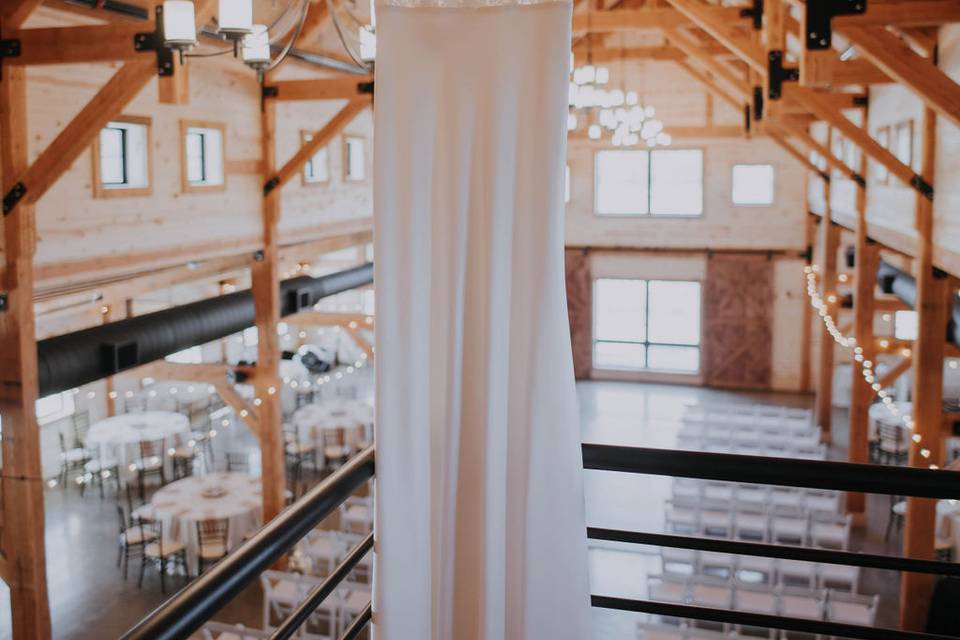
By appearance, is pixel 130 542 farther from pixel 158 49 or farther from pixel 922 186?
pixel 922 186

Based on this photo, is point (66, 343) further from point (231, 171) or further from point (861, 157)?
point (861, 157)

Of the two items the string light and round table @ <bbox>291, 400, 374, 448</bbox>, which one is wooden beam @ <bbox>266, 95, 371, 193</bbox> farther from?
the string light

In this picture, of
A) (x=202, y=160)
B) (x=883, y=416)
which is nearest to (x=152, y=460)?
(x=202, y=160)

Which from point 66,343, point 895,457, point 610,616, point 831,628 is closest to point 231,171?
point 66,343

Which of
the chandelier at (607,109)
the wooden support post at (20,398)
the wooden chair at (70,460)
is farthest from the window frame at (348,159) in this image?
the wooden support post at (20,398)

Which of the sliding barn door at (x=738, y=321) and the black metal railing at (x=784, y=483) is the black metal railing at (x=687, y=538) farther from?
the sliding barn door at (x=738, y=321)

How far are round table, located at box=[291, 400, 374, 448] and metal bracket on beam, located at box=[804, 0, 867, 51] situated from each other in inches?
394

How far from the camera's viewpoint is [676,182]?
18672mm

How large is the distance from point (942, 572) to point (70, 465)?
13.6 m

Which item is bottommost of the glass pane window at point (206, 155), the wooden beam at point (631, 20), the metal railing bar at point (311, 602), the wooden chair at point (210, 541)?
the wooden chair at point (210, 541)

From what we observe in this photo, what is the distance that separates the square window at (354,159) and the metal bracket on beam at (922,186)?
24.4ft

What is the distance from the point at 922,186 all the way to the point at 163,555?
8.11 meters

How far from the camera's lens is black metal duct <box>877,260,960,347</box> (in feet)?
26.3

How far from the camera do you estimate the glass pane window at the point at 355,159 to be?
43.1ft
